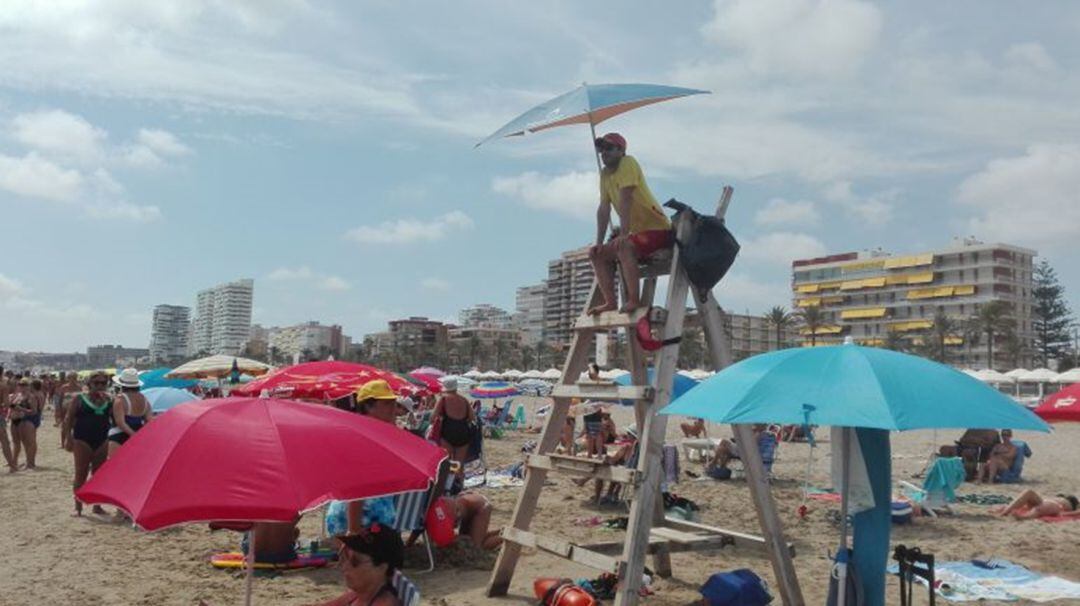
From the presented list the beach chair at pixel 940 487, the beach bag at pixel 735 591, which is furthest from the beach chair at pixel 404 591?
the beach chair at pixel 940 487

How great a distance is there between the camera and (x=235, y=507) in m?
2.77

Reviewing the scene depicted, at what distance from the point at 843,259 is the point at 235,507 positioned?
119m

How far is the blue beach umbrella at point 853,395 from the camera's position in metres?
3.40

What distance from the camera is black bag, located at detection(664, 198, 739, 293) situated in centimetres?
518

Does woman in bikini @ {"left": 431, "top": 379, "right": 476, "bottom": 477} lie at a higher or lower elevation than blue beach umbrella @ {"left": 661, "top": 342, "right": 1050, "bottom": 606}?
lower

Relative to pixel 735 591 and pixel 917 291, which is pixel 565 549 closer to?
pixel 735 591

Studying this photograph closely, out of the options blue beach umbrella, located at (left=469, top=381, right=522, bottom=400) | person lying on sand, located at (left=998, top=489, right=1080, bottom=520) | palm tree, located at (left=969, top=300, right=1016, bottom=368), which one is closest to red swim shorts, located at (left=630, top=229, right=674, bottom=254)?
person lying on sand, located at (left=998, top=489, right=1080, bottom=520)

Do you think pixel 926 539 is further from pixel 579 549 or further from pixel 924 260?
pixel 924 260

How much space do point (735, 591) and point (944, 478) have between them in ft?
21.2

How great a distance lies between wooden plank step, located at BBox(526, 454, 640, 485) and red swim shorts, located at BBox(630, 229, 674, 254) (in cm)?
137

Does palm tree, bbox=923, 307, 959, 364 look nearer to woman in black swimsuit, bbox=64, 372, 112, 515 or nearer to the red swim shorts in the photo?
woman in black swimsuit, bbox=64, 372, 112, 515

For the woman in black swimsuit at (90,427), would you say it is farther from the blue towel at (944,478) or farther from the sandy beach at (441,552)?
the blue towel at (944,478)

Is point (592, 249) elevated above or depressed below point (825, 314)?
below

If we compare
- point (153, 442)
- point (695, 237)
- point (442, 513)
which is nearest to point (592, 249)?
point (695, 237)
